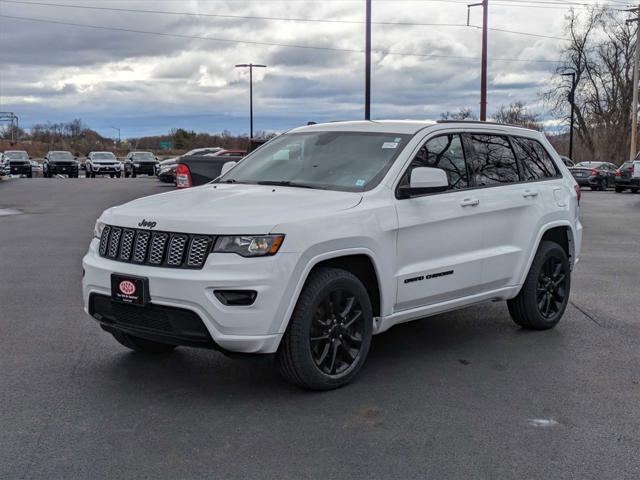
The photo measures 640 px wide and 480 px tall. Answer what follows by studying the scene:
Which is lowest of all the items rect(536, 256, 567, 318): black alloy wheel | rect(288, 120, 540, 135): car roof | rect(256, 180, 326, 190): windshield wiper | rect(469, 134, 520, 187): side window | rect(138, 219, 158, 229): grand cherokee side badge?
rect(536, 256, 567, 318): black alloy wheel

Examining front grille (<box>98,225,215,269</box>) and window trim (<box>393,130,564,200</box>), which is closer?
front grille (<box>98,225,215,269</box>)

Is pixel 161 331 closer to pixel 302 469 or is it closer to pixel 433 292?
pixel 302 469

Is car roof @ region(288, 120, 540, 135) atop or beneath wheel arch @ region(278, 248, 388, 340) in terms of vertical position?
atop

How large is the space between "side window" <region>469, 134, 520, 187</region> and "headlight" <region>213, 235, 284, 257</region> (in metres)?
2.25

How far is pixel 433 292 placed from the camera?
5.61m

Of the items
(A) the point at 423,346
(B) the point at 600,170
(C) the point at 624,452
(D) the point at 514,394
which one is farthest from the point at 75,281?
(B) the point at 600,170

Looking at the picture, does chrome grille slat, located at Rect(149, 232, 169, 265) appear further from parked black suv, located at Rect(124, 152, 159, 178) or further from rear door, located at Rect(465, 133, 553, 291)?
parked black suv, located at Rect(124, 152, 159, 178)

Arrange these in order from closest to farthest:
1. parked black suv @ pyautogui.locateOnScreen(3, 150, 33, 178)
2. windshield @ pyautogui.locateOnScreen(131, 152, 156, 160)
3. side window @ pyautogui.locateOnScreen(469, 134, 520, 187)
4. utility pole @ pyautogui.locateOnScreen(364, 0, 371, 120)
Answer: side window @ pyautogui.locateOnScreen(469, 134, 520, 187) < utility pole @ pyautogui.locateOnScreen(364, 0, 371, 120) < parked black suv @ pyautogui.locateOnScreen(3, 150, 33, 178) < windshield @ pyautogui.locateOnScreen(131, 152, 156, 160)

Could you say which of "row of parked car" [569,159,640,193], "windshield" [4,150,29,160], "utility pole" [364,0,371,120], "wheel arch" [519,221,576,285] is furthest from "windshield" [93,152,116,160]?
"wheel arch" [519,221,576,285]

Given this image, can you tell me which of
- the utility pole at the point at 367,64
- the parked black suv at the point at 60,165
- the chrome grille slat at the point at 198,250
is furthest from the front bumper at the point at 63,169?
the chrome grille slat at the point at 198,250

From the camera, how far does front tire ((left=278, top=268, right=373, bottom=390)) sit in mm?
4719

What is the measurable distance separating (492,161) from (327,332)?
2.40 meters

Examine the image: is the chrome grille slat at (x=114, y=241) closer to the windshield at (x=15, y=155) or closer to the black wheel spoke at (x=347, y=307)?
the black wheel spoke at (x=347, y=307)

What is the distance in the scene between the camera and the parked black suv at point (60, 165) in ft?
162
